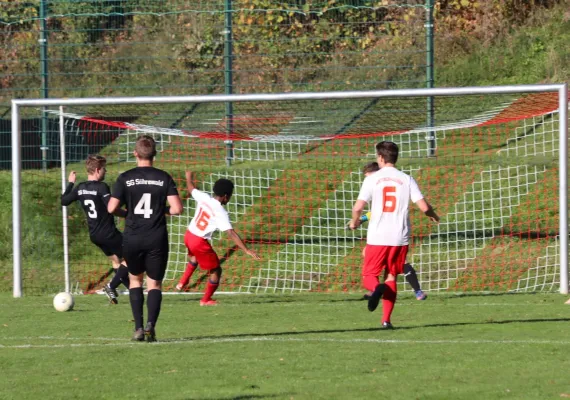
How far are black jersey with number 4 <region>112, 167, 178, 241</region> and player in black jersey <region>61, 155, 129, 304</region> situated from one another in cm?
396

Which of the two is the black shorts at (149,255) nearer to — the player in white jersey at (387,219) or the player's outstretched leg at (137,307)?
the player's outstretched leg at (137,307)

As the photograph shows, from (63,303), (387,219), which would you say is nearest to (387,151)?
(387,219)

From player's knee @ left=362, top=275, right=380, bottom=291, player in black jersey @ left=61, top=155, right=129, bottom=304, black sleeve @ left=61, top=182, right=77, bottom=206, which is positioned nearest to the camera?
player's knee @ left=362, top=275, right=380, bottom=291

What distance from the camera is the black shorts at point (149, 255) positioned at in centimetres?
889

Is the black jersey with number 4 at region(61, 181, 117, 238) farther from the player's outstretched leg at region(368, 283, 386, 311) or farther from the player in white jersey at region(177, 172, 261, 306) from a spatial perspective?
the player's outstretched leg at region(368, 283, 386, 311)

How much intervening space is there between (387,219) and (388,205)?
13cm

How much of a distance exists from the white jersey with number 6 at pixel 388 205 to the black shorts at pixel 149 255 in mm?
1907

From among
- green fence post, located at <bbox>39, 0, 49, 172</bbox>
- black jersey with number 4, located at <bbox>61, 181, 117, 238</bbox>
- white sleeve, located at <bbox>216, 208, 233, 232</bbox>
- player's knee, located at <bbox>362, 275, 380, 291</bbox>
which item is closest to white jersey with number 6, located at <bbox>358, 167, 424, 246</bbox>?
player's knee, located at <bbox>362, 275, 380, 291</bbox>

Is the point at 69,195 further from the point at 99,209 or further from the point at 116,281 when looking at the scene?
the point at 116,281

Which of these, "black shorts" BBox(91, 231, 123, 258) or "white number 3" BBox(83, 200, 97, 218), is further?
"black shorts" BBox(91, 231, 123, 258)

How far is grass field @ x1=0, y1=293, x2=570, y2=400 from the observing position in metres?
6.97

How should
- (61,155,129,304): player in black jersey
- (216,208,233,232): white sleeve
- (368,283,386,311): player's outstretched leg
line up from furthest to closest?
1. (61,155,129,304): player in black jersey
2. (216,208,233,232): white sleeve
3. (368,283,386,311): player's outstretched leg

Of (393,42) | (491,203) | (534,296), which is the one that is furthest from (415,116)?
(534,296)

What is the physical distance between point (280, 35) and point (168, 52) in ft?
7.42
